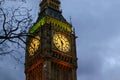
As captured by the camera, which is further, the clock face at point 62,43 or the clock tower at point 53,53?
the clock face at point 62,43

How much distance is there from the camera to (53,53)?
72000 millimetres

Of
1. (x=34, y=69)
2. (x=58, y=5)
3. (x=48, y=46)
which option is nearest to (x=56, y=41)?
(x=48, y=46)

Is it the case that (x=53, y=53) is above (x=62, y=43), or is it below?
below

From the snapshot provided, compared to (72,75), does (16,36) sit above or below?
above

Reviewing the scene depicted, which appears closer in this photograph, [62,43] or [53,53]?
[53,53]

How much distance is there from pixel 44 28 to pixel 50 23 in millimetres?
2201

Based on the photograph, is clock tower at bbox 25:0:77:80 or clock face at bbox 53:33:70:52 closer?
clock tower at bbox 25:0:77:80

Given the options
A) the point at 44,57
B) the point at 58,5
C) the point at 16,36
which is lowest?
the point at 44,57

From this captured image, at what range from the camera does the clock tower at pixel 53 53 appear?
232 ft

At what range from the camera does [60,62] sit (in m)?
73.0

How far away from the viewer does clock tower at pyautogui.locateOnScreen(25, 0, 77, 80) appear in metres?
70.6

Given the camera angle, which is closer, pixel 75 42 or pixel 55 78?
pixel 55 78

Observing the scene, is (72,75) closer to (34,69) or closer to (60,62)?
(60,62)

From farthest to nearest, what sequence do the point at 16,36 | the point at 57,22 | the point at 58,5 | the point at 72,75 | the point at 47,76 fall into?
the point at 58,5 → the point at 57,22 → the point at 72,75 → the point at 47,76 → the point at 16,36
